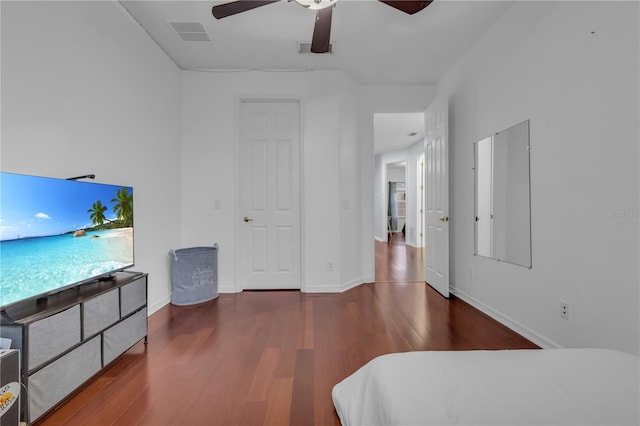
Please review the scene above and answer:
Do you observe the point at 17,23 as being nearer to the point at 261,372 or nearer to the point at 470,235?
the point at 261,372

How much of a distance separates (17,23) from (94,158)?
831mm

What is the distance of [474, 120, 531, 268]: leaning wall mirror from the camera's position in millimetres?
2246

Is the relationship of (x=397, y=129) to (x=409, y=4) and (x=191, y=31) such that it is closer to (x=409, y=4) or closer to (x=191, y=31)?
(x=409, y=4)

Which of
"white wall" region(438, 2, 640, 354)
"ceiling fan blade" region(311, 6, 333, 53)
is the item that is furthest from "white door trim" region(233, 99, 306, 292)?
"white wall" region(438, 2, 640, 354)

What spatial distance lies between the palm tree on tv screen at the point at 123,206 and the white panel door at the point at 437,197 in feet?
9.70

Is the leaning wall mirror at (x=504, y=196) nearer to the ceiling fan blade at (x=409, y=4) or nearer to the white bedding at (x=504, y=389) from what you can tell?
the ceiling fan blade at (x=409, y=4)

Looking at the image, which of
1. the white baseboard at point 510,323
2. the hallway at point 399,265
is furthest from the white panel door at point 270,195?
the white baseboard at point 510,323

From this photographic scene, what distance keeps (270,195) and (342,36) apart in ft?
6.11

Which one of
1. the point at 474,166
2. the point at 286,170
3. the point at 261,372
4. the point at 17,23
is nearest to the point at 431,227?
the point at 474,166

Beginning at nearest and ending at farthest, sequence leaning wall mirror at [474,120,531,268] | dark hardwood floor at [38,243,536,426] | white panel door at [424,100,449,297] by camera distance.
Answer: dark hardwood floor at [38,243,536,426], leaning wall mirror at [474,120,531,268], white panel door at [424,100,449,297]

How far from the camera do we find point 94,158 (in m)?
2.11

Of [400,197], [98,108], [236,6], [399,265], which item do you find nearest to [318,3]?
[236,6]

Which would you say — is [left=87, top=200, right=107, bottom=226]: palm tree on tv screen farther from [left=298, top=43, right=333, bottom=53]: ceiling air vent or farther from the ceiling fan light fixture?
[left=298, top=43, right=333, bottom=53]: ceiling air vent

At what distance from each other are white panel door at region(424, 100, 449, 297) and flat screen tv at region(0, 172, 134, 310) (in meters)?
→ 3.01
